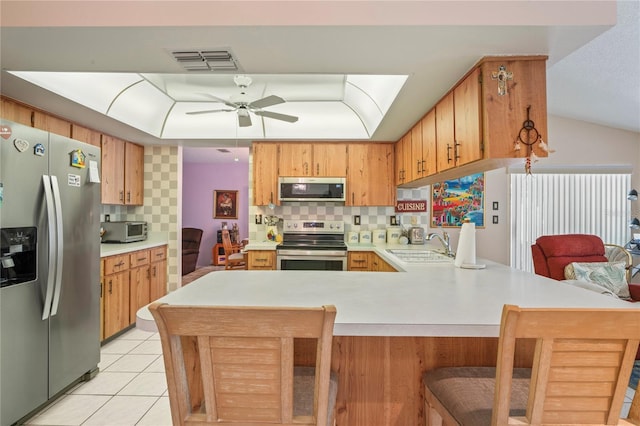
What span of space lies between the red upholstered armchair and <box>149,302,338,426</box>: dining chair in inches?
141

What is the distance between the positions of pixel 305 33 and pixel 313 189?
252 centimetres

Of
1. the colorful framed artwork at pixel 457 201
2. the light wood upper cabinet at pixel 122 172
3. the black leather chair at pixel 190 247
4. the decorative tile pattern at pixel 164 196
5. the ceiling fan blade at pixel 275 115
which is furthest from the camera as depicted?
the black leather chair at pixel 190 247

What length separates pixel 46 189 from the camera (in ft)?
6.95

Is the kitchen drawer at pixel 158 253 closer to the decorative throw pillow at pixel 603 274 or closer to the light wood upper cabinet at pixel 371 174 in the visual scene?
the light wood upper cabinet at pixel 371 174

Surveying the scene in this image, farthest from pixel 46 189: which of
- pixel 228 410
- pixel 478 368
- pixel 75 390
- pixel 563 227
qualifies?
pixel 563 227

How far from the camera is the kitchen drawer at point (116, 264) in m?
3.15

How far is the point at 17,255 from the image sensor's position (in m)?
1.96

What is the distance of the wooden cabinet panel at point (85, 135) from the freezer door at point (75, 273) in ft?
3.23

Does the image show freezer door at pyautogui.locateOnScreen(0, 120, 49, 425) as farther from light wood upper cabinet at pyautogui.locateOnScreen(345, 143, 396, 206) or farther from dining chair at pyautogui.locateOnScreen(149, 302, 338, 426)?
light wood upper cabinet at pyautogui.locateOnScreen(345, 143, 396, 206)

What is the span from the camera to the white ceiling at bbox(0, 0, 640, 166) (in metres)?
1.55

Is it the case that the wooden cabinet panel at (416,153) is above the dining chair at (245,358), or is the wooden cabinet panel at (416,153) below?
above

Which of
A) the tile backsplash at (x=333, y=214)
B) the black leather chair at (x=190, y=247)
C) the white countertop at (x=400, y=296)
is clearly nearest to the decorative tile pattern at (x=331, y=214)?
the tile backsplash at (x=333, y=214)

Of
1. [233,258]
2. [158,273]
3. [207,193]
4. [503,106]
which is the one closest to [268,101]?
[503,106]

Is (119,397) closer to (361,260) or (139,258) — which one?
(139,258)
